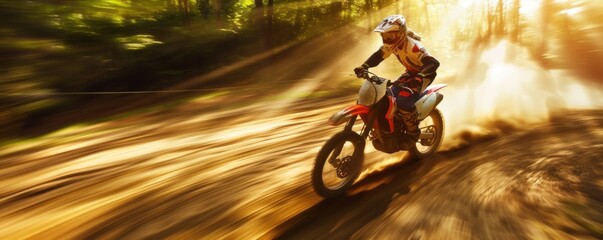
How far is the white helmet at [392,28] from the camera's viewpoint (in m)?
4.46

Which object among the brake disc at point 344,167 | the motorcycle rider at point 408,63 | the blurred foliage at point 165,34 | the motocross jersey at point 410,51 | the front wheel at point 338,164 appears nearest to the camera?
the front wheel at point 338,164

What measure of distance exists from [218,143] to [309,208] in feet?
9.11

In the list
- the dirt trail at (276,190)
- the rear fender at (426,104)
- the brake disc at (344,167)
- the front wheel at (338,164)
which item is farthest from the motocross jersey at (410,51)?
the brake disc at (344,167)

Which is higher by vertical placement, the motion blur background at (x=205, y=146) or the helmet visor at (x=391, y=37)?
the helmet visor at (x=391, y=37)

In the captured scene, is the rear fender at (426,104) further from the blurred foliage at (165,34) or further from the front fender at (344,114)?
the blurred foliage at (165,34)

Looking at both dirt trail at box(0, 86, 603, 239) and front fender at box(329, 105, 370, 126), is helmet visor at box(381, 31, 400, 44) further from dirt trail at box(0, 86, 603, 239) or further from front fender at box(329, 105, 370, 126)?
dirt trail at box(0, 86, 603, 239)

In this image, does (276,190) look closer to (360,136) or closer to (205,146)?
(360,136)

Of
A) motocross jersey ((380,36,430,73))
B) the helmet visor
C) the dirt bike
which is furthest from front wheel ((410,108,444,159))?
the helmet visor

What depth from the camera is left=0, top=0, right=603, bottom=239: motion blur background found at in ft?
12.1

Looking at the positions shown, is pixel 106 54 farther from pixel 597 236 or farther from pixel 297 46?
pixel 297 46

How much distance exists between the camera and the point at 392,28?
4465 mm

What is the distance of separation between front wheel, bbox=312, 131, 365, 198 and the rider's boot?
0.80 metres

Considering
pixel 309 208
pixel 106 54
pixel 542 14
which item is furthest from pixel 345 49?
pixel 309 208

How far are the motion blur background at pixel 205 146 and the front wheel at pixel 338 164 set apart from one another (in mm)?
192
